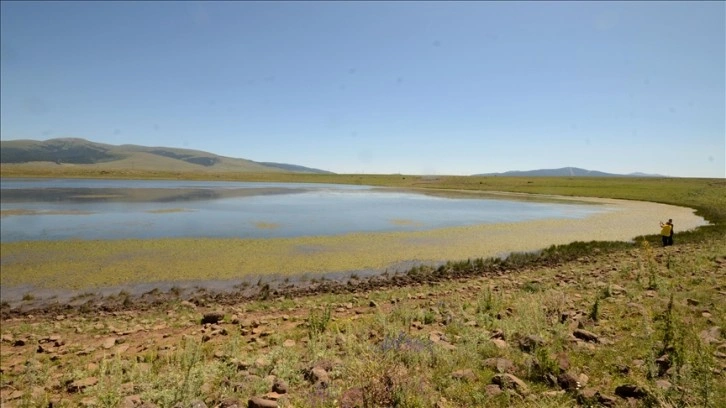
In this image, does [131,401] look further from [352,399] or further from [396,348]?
[396,348]

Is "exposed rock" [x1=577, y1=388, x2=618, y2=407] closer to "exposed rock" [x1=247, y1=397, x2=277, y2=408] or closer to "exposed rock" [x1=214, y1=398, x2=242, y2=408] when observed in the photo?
"exposed rock" [x1=247, y1=397, x2=277, y2=408]

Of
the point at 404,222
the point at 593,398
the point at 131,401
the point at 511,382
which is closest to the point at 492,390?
the point at 511,382

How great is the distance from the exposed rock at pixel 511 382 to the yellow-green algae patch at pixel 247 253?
15.5m

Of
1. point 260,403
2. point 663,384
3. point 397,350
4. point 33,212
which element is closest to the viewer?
point 663,384

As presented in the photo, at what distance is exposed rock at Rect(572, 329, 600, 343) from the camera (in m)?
7.88

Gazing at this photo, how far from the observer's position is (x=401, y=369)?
6836mm

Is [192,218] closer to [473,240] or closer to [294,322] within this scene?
[473,240]

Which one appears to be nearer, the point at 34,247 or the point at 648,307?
the point at 648,307

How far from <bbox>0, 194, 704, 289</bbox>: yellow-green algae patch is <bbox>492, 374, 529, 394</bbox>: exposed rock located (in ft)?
51.0

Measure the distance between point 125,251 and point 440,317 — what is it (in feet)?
74.3

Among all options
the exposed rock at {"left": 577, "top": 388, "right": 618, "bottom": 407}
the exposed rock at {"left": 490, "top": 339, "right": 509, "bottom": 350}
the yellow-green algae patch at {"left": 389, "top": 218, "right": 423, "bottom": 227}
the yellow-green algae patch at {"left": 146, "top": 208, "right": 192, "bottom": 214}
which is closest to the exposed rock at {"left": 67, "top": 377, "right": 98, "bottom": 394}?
the exposed rock at {"left": 490, "top": 339, "right": 509, "bottom": 350}

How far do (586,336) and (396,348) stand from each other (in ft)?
13.9

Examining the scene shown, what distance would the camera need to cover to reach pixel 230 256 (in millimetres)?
23578

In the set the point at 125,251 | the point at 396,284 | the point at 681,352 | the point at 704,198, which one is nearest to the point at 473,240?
the point at 396,284
